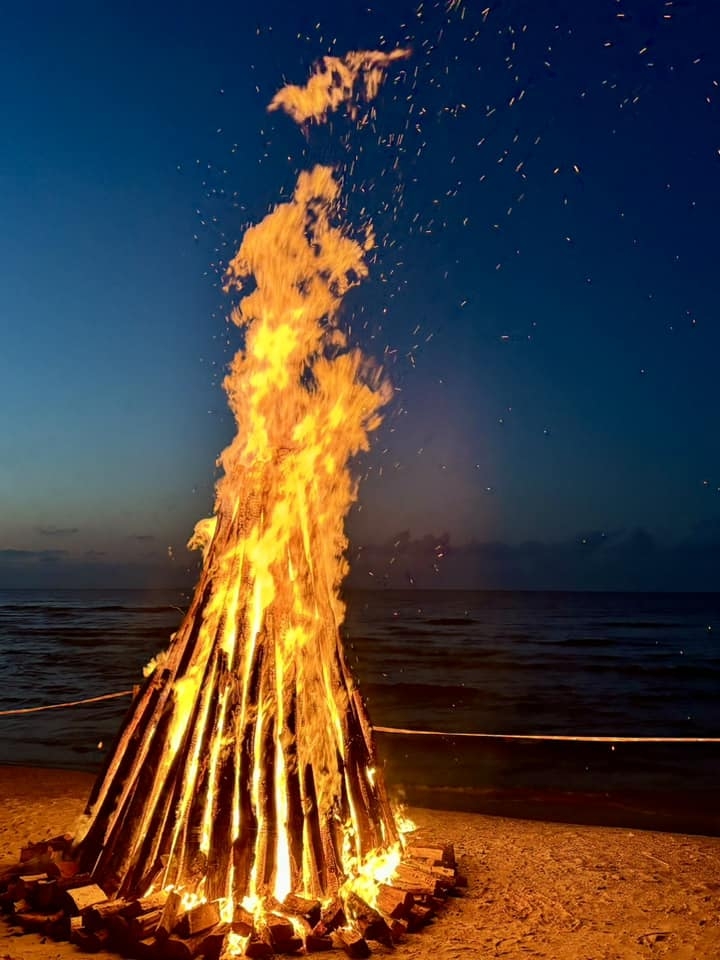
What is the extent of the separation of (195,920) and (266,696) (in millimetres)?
1089

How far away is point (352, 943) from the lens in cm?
375

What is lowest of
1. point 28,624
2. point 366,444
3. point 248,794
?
point 28,624

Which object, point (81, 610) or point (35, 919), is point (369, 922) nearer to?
point (35, 919)

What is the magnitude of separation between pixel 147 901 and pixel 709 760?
398 inches

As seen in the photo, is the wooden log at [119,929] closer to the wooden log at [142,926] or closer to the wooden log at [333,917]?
the wooden log at [142,926]

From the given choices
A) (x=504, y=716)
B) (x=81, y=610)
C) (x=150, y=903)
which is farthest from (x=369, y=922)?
(x=81, y=610)

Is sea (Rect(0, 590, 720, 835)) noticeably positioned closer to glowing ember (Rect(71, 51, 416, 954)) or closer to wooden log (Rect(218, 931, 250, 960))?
glowing ember (Rect(71, 51, 416, 954))

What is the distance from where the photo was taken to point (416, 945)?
156 inches

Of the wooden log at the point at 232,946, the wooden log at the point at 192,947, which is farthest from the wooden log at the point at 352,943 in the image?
the wooden log at the point at 192,947

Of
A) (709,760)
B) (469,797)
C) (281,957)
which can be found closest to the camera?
(281,957)

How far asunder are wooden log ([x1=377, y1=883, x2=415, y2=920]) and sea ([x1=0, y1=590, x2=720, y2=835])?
2.06m

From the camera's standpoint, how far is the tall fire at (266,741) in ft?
12.7

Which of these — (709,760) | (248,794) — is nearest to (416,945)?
(248,794)

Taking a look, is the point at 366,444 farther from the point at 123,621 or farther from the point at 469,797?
the point at 123,621
